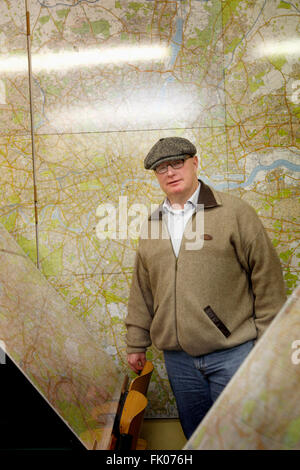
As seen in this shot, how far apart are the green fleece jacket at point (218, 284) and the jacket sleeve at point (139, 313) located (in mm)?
197

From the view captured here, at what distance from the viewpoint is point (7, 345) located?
1368mm

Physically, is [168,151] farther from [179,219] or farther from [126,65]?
[126,65]

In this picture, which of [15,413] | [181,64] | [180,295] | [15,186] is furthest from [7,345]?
[181,64]

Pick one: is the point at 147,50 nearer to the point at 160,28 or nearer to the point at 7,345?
the point at 160,28

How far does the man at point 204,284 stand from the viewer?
1.73 metres

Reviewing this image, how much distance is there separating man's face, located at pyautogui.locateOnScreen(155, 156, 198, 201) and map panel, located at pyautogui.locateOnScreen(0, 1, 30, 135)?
1.28 meters

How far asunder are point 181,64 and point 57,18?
2.97 ft

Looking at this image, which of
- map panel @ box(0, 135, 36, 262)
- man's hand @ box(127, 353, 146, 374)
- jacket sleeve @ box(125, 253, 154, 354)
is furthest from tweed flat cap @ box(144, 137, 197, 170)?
map panel @ box(0, 135, 36, 262)

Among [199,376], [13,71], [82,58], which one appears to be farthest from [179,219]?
Result: [13,71]

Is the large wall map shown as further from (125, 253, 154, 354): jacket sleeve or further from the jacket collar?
the jacket collar

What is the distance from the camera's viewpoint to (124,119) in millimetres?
2664

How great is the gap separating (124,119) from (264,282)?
1.52 meters

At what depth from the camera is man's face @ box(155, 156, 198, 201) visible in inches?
74.4

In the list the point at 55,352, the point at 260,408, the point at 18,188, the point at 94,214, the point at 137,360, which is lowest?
the point at 137,360
